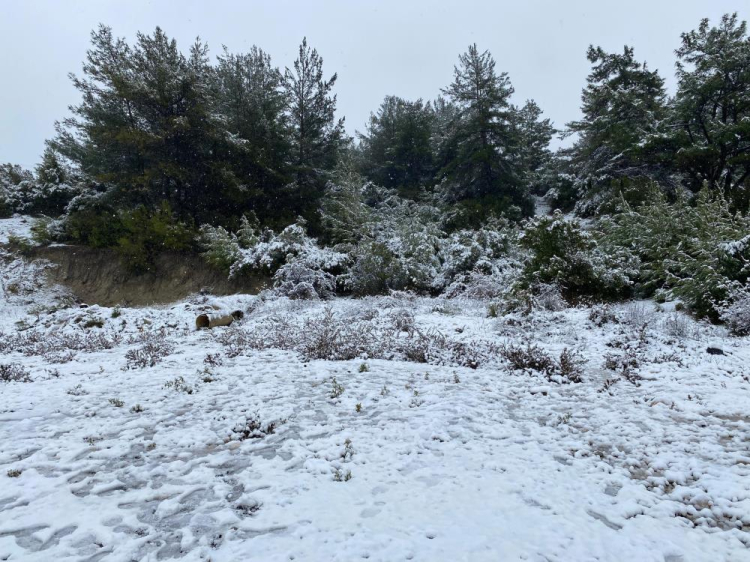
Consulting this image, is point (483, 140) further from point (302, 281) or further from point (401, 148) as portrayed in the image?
point (302, 281)

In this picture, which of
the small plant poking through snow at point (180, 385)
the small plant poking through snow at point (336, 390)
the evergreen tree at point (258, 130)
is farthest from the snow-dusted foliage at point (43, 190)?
the small plant poking through snow at point (336, 390)

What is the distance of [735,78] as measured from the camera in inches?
604

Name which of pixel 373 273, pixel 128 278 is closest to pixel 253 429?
pixel 373 273

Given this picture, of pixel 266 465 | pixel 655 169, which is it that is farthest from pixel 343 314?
pixel 655 169

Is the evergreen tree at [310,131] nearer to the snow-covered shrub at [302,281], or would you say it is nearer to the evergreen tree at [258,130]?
the evergreen tree at [258,130]

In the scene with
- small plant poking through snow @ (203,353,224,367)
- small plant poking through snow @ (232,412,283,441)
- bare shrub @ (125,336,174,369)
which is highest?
bare shrub @ (125,336,174,369)

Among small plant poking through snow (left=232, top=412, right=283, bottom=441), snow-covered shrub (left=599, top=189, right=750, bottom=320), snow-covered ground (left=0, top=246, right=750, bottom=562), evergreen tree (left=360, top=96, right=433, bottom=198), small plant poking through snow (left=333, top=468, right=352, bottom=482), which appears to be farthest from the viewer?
evergreen tree (left=360, top=96, right=433, bottom=198)

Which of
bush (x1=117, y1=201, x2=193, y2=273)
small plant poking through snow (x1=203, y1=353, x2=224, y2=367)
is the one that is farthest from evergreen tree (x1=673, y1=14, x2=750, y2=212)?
bush (x1=117, y1=201, x2=193, y2=273)

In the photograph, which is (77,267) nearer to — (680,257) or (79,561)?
(79,561)

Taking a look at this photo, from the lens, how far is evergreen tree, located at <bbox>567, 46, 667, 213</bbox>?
1764cm

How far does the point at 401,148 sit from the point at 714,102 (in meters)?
14.5

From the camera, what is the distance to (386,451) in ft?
12.1

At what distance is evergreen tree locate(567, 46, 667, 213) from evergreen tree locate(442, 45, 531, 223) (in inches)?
137

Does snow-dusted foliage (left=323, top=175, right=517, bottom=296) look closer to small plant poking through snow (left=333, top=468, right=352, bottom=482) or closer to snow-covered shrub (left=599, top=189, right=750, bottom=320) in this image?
snow-covered shrub (left=599, top=189, right=750, bottom=320)
